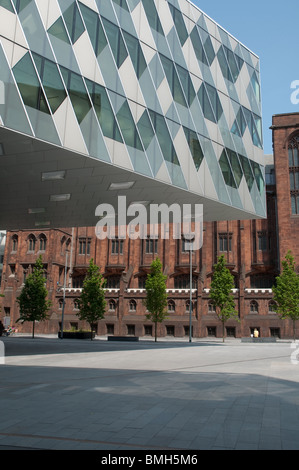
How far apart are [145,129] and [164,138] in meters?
1.22

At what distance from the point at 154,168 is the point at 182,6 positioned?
33.6 ft

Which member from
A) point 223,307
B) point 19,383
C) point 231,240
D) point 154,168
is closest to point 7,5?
point 154,168

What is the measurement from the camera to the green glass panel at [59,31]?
1501 cm

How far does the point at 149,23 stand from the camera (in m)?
19.2

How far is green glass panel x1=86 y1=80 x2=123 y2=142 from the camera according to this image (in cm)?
1592

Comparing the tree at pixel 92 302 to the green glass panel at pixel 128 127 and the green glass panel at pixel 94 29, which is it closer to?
the green glass panel at pixel 128 127

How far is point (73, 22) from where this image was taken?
15805 mm

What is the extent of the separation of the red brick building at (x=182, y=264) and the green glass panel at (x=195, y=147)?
107ft

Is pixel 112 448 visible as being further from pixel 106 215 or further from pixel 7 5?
pixel 106 215

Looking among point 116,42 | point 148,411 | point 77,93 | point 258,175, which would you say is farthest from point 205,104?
point 148,411

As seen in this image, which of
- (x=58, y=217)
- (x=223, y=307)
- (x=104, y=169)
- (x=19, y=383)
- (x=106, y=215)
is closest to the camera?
(x=19, y=383)

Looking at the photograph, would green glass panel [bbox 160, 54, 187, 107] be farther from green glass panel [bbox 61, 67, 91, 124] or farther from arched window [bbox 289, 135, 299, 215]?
arched window [bbox 289, 135, 299, 215]

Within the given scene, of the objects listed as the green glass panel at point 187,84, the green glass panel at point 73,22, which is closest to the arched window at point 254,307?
the green glass panel at point 187,84

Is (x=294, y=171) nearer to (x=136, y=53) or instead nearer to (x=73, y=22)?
(x=136, y=53)
